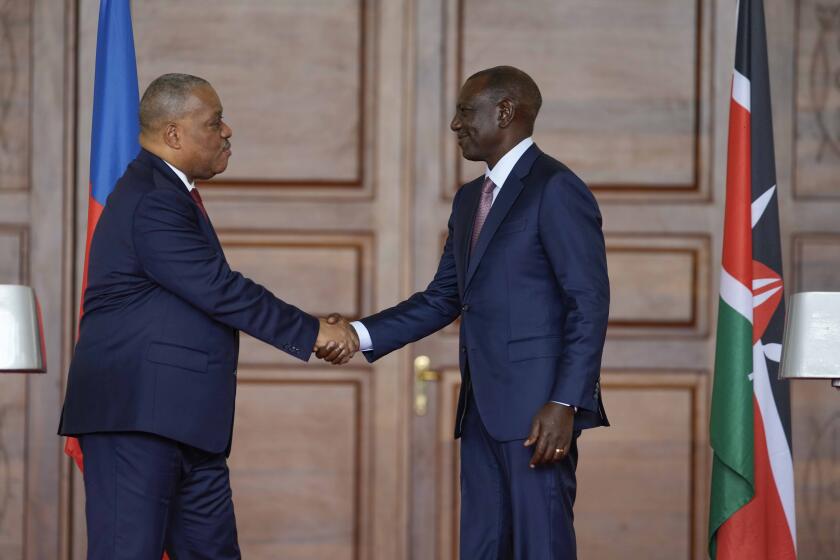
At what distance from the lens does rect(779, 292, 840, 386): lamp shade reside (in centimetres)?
276

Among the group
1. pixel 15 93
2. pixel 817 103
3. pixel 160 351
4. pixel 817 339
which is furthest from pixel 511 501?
pixel 15 93

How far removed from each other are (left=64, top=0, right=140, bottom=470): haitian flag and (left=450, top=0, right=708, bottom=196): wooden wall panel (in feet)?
3.89

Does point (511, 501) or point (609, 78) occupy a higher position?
point (609, 78)

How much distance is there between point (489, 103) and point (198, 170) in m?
0.77

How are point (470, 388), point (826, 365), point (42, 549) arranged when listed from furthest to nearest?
point (42, 549) → point (470, 388) → point (826, 365)

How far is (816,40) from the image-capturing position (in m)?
4.33

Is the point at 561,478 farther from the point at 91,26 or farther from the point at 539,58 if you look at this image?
the point at 91,26

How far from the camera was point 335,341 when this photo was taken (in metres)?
3.29

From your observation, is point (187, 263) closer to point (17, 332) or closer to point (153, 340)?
point (153, 340)

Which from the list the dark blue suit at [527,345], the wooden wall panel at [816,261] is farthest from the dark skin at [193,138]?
the wooden wall panel at [816,261]

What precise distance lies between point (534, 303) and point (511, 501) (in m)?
0.48

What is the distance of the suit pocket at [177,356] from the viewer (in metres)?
2.83

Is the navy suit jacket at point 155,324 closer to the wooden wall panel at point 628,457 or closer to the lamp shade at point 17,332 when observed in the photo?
the lamp shade at point 17,332

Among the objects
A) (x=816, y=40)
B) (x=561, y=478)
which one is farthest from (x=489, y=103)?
(x=816, y=40)
